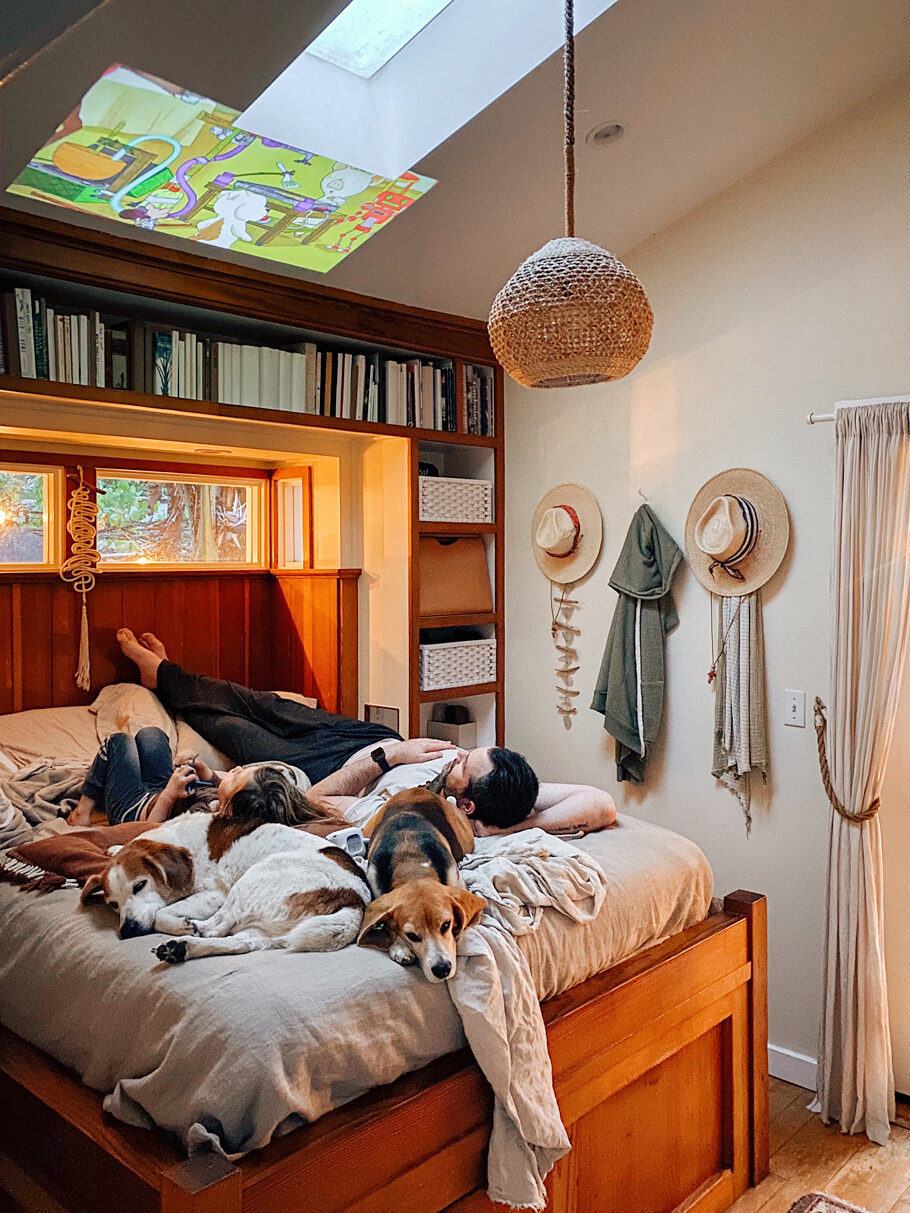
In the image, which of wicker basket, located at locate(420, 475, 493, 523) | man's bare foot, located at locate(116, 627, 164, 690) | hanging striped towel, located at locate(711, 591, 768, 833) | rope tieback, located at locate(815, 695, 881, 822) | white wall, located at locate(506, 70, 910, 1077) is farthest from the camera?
wicker basket, located at locate(420, 475, 493, 523)

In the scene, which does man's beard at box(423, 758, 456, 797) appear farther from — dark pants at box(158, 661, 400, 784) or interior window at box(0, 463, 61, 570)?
interior window at box(0, 463, 61, 570)

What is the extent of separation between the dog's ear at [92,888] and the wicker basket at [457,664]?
1.78m

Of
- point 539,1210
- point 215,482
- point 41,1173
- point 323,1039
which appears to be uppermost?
point 215,482

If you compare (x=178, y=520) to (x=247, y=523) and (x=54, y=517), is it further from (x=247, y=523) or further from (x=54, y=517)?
(x=54, y=517)

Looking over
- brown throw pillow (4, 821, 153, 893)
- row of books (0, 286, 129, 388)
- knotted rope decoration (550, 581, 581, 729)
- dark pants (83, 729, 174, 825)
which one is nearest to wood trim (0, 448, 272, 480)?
row of books (0, 286, 129, 388)

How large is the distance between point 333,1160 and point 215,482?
2.62m

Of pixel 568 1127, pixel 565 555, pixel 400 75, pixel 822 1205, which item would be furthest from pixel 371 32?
pixel 822 1205

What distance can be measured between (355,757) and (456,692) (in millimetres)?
1014

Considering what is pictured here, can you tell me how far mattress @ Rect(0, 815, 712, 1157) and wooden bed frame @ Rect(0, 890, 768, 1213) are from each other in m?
0.03

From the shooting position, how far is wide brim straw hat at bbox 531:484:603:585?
11.0ft

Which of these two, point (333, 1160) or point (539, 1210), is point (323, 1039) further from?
point (539, 1210)

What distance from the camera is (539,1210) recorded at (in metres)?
1.58

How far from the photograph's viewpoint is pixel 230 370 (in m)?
2.92

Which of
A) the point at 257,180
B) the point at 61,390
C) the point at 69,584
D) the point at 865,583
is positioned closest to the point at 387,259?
the point at 257,180
